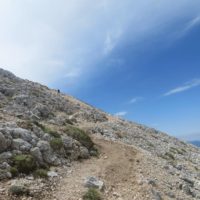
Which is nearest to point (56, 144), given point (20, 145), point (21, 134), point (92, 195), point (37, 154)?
point (21, 134)

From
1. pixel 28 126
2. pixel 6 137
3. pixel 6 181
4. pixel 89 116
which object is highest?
pixel 89 116

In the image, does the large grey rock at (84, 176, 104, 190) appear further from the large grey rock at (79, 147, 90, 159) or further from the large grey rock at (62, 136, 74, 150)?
the large grey rock at (62, 136, 74, 150)

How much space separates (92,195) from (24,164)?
5.15m

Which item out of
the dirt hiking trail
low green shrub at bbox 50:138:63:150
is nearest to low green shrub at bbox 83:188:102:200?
the dirt hiking trail


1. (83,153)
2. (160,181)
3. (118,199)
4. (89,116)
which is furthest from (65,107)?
(118,199)

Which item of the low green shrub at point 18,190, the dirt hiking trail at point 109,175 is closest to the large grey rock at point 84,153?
the dirt hiking trail at point 109,175

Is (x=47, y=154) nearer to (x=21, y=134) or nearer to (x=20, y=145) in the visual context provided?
(x=20, y=145)

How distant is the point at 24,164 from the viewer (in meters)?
22.8

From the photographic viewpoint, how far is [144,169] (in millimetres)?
30719

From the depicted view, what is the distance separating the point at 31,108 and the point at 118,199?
77.0ft

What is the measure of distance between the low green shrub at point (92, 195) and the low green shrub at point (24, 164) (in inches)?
169

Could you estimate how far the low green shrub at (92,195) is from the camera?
70.7 feet

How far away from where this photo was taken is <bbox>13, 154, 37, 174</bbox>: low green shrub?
22562 millimetres

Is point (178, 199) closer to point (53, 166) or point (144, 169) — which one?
point (144, 169)
